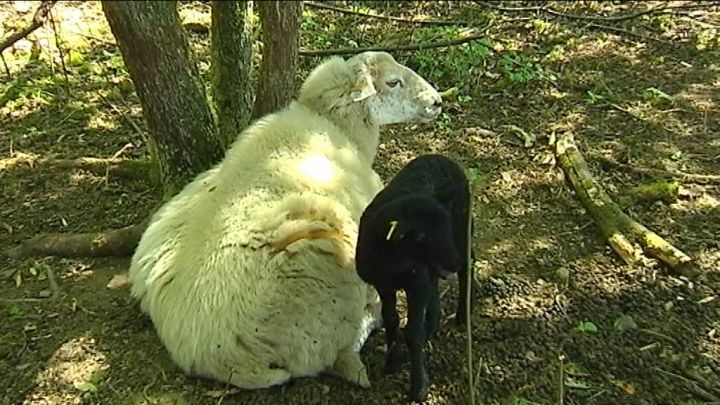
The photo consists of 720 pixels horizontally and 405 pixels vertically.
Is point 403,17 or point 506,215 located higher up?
point 403,17

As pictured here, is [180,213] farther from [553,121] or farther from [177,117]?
[553,121]

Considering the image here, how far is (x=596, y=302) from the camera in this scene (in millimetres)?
4781

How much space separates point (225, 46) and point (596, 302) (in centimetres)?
306

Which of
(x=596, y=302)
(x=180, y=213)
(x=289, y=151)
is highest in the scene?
(x=289, y=151)

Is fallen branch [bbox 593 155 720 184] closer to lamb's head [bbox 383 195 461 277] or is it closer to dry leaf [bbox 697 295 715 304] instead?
dry leaf [bbox 697 295 715 304]

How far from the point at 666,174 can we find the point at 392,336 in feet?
9.86

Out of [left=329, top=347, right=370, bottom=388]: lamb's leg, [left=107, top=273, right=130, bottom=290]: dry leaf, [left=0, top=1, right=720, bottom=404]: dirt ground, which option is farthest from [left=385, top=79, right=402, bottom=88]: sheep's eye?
[left=107, top=273, right=130, bottom=290]: dry leaf

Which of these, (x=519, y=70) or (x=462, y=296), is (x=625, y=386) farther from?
(x=519, y=70)

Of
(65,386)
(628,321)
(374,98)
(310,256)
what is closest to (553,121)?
(374,98)

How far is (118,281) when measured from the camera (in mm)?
5027

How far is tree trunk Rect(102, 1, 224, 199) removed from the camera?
163 inches

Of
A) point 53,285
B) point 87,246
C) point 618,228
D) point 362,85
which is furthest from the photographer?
point 618,228

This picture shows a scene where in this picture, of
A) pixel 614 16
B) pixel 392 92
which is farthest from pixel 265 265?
pixel 614 16

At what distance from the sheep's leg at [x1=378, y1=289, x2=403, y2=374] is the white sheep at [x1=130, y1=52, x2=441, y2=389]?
168 mm
